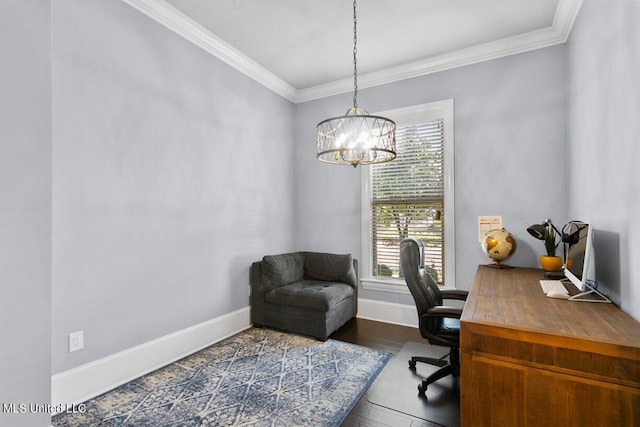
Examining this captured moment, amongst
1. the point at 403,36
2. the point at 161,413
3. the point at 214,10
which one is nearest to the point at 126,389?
the point at 161,413

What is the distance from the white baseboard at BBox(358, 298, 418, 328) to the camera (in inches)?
139

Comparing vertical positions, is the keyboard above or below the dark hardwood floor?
above

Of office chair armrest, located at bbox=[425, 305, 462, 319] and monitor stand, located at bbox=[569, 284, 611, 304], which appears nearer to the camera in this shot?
monitor stand, located at bbox=[569, 284, 611, 304]

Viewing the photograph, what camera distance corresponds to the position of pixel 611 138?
1772mm

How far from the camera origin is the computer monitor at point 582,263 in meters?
1.68

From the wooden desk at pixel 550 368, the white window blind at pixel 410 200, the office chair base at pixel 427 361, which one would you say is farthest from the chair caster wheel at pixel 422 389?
the white window blind at pixel 410 200

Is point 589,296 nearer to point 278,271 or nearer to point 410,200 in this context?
point 410,200

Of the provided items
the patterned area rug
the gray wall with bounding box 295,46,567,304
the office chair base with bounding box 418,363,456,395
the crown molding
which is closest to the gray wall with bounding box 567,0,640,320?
the gray wall with bounding box 295,46,567,304

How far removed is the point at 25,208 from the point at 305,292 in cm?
228

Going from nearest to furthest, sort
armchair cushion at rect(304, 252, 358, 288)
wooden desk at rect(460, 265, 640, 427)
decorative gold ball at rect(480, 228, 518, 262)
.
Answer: wooden desk at rect(460, 265, 640, 427) → decorative gold ball at rect(480, 228, 518, 262) → armchair cushion at rect(304, 252, 358, 288)

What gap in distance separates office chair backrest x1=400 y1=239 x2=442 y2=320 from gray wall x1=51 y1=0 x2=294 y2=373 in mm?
1858

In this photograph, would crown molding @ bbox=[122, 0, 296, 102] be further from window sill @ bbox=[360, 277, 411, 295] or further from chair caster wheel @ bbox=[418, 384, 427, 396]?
chair caster wheel @ bbox=[418, 384, 427, 396]

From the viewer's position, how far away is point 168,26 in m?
2.67

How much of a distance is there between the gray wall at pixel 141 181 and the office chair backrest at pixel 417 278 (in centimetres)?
186
